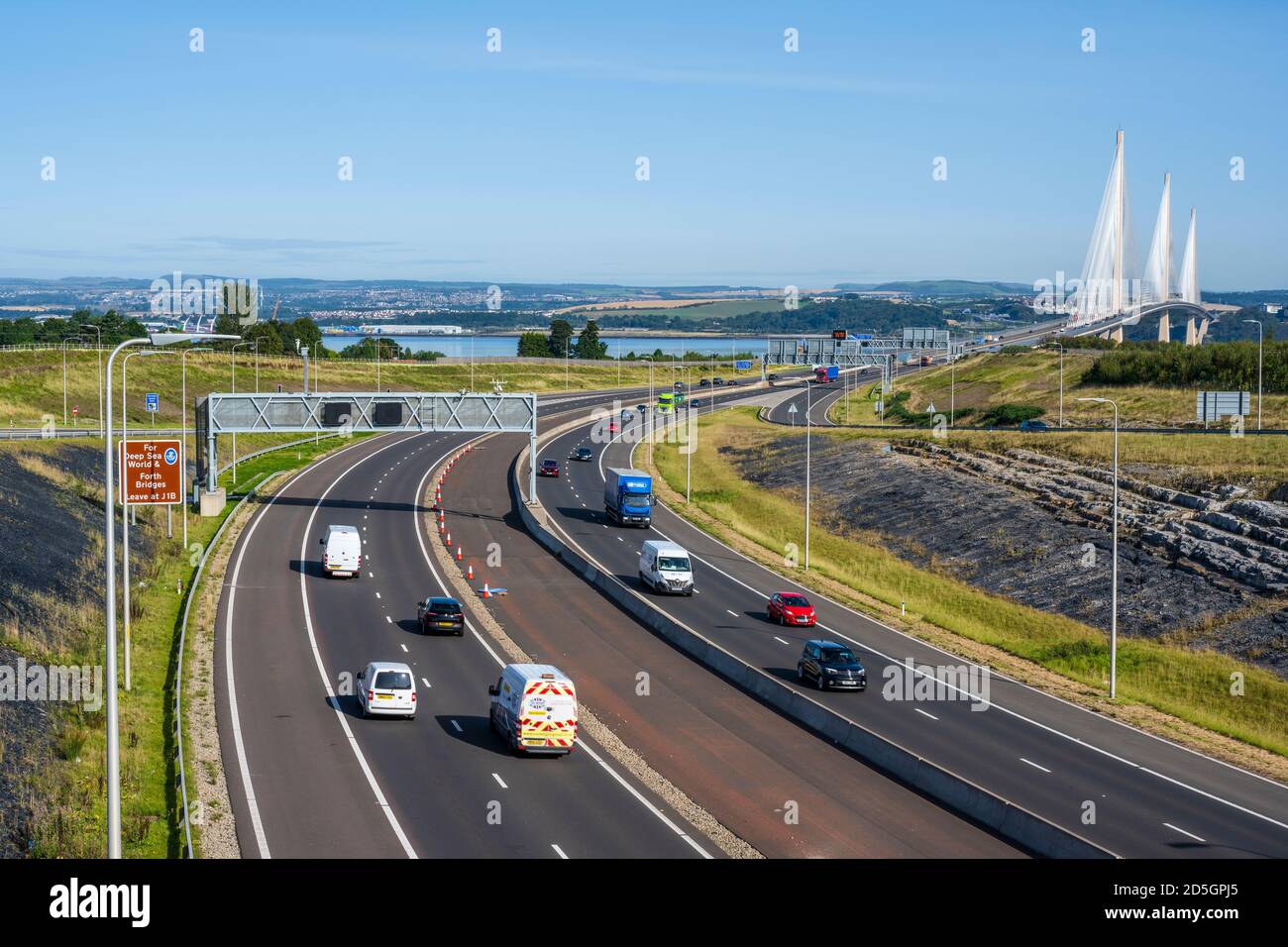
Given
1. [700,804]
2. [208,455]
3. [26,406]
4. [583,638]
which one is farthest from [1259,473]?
[26,406]

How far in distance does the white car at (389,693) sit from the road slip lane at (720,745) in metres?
5.78

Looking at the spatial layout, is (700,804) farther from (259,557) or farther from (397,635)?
(259,557)

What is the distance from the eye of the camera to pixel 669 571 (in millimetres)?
56312

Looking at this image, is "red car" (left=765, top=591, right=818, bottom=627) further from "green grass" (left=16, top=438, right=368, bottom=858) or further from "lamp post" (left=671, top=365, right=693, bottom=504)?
"lamp post" (left=671, top=365, right=693, bottom=504)

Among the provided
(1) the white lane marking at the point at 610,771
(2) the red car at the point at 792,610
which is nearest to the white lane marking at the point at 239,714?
(1) the white lane marking at the point at 610,771

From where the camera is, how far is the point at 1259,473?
2938 inches

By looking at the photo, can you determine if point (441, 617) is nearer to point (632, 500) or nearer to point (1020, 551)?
point (632, 500)

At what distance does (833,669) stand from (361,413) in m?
46.1

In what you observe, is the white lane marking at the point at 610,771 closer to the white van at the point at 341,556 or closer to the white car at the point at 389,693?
the white car at the point at 389,693

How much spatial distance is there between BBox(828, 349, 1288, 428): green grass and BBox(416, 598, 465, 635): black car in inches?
2851

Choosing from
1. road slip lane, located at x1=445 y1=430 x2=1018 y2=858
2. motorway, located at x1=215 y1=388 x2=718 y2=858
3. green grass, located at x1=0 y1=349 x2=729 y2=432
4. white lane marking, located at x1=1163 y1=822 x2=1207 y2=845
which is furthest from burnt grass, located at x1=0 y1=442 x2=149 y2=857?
→ white lane marking, located at x1=1163 y1=822 x2=1207 y2=845

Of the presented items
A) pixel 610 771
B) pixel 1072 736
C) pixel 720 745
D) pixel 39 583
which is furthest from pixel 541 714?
pixel 39 583

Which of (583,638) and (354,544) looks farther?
(354,544)

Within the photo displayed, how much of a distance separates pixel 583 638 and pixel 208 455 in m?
36.1
